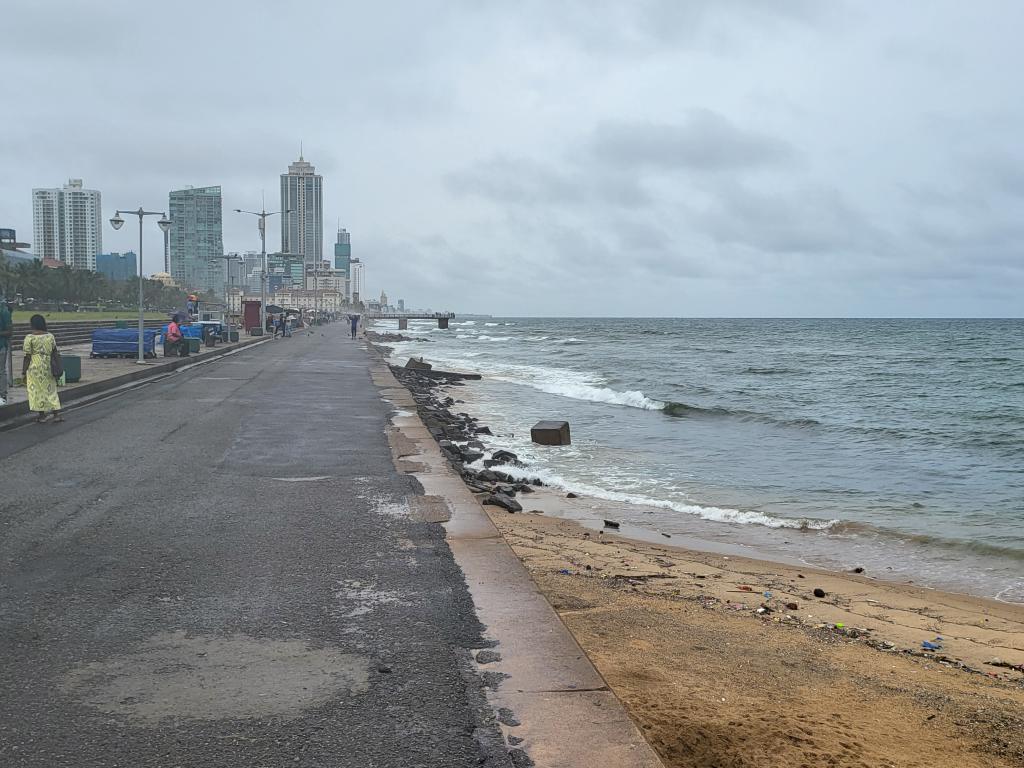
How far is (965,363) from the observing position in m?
52.1

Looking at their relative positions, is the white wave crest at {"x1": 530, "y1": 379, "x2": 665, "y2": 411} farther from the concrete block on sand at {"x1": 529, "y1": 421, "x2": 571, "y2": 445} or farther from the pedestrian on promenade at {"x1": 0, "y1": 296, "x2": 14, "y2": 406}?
the pedestrian on promenade at {"x1": 0, "y1": 296, "x2": 14, "y2": 406}

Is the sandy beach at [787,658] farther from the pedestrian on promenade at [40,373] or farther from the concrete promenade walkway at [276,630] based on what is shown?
the pedestrian on promenade at [40,373]

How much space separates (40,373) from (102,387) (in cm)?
Result: 628

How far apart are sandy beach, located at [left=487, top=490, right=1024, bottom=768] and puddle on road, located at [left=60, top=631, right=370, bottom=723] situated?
55.9 inches

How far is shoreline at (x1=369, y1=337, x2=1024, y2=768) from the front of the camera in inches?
152

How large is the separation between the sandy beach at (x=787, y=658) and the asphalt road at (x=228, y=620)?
991mm

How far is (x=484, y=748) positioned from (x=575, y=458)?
42.4ft

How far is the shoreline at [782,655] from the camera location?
12.6 ft

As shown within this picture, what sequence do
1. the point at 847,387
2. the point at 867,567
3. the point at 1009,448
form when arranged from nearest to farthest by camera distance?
the point at 867,567, the point at 1009,448, the point at 847,387

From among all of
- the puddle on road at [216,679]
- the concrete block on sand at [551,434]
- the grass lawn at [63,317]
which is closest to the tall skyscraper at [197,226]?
the grass lawn at [63,317]

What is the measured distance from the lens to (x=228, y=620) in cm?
467

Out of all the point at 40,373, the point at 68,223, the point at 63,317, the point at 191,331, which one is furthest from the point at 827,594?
the point at 68,223

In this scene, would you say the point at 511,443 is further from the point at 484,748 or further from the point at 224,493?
the point at 484,748

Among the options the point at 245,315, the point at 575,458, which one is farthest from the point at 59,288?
the point at 575,458
